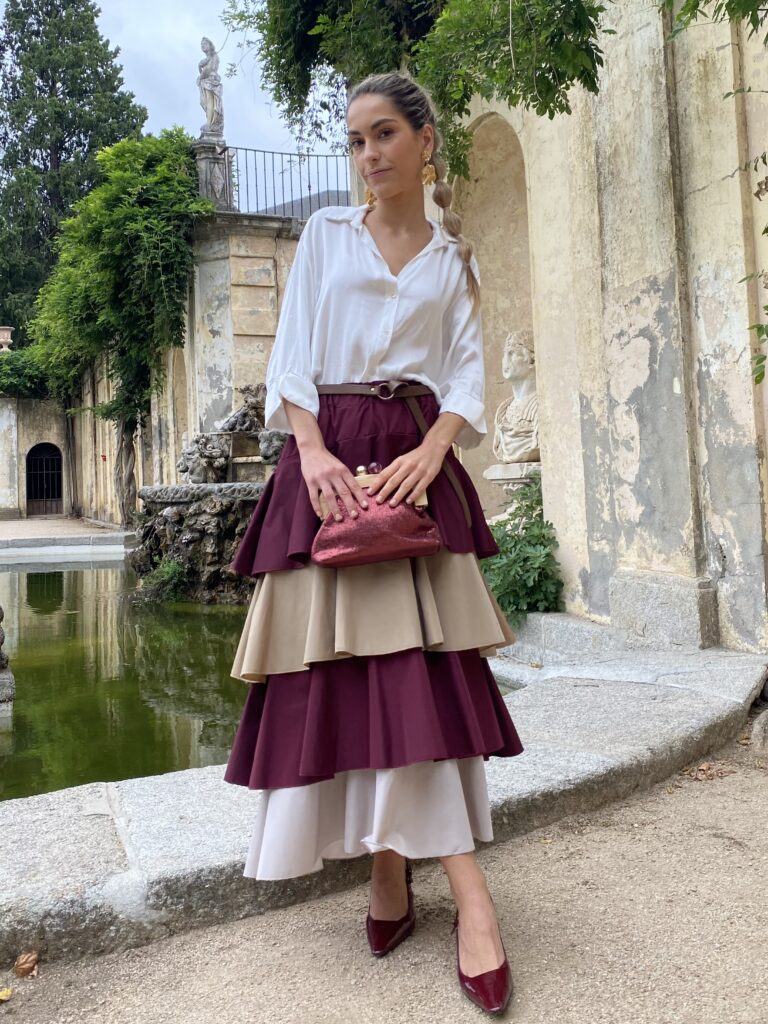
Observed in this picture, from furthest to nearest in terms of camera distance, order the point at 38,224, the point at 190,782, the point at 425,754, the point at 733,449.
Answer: the point at 38,224
the point at 733,449
the point at 190,782
the point at 425,754

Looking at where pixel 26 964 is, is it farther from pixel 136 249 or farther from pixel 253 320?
pixel 136 249

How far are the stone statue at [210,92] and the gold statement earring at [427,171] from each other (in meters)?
15.6

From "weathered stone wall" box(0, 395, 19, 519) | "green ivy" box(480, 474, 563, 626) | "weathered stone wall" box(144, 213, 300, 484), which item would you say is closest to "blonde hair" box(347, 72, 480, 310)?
"green ivy" box(480, 474, 563, 626)

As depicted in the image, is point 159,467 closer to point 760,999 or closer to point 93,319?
point 93,319

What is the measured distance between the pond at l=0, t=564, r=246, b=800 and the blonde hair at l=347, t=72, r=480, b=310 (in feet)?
7.67

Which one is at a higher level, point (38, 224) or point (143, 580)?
point (38, 224)

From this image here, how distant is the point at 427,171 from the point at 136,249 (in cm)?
1493

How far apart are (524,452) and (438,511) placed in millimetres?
4080

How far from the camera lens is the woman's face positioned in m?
1.60

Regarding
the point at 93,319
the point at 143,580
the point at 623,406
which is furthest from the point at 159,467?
the point at 623,406

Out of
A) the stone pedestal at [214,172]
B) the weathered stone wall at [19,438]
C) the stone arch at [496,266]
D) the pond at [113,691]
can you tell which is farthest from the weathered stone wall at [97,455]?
the stone arch at [496,266]

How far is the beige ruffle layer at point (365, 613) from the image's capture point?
1.45 metres

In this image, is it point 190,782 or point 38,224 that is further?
point 38,224

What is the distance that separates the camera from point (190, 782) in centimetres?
226
